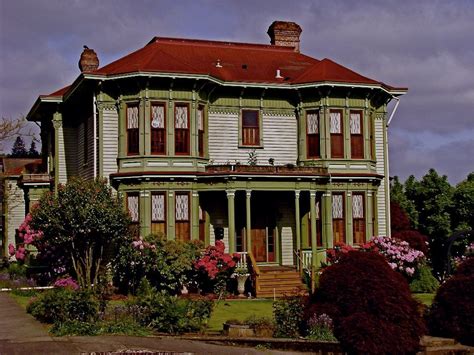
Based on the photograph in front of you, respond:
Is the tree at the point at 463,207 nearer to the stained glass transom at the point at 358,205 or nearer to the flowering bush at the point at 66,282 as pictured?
the stained glass transom at the point at 358,205

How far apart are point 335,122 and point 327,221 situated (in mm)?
4019

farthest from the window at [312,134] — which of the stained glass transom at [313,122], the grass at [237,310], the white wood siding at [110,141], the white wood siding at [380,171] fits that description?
the white wood siding at [110,141]

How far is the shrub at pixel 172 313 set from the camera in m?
16.4

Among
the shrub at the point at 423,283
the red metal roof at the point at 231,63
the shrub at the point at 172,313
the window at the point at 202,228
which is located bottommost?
the shrub at the point at 423,283

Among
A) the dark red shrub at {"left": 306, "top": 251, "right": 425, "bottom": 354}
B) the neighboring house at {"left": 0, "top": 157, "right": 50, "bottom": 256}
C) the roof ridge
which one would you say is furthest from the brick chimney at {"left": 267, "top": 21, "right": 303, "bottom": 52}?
the dark red shrub at {"left": 306, "top": 251, "right": 425, "bottom": 354}

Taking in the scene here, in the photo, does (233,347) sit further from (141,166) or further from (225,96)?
(225,96)

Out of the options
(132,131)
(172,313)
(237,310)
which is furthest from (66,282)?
(172,313)

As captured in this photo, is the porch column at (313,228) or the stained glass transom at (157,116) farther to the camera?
the porch column at (313,228)

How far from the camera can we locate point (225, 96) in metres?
30.6

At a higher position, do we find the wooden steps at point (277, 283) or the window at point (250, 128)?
the window at point (250, 128)

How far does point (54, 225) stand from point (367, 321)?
1448 centimetres

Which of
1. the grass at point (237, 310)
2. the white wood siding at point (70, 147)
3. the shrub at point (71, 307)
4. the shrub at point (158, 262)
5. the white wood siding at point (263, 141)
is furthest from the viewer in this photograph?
the white wood siding at point (70, 147)

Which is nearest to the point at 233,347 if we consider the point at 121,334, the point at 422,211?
the point at 121,334

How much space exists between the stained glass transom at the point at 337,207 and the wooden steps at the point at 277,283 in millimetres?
3237
